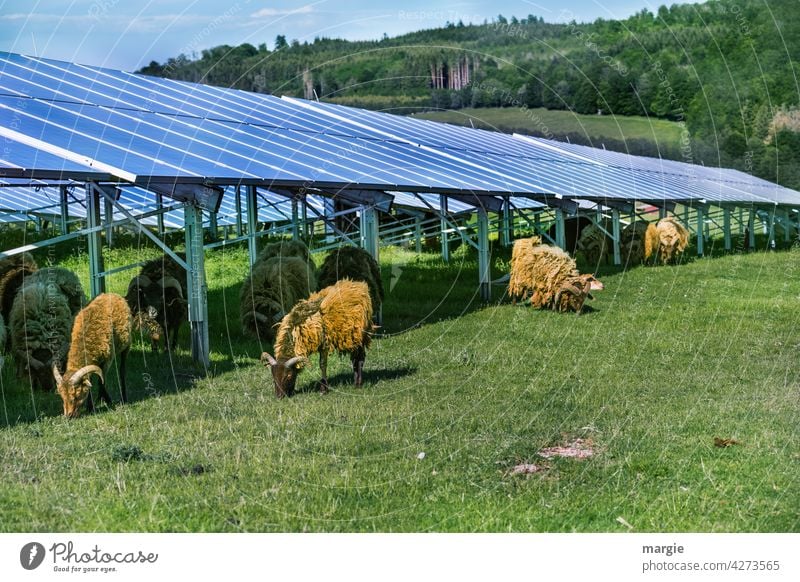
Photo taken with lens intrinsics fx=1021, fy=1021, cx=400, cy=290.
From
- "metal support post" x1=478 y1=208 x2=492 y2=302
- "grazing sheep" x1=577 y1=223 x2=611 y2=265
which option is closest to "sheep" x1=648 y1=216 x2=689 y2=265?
"grazing sheep" x1=577 y1=223 x2=611 y2=265

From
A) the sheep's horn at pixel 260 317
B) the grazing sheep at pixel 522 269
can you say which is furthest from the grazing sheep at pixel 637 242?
the sheep's horn at pixel 260 317

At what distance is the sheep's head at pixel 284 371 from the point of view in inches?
490

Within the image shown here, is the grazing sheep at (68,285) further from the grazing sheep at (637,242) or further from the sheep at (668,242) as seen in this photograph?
the sheep at (668,242)

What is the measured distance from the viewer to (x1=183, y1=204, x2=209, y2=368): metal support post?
50.3 feet

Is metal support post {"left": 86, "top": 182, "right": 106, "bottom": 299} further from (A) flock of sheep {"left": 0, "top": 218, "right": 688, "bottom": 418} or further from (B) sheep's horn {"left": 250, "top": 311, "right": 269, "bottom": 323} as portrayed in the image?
(B) sheep's horn {"left": 250, "top": 311, "right": 269, "bottom": 323}

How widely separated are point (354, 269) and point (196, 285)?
4471mm

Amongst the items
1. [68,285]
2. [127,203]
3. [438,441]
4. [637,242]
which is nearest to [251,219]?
[68,285]

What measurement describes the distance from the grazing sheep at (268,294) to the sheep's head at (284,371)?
3772 mm

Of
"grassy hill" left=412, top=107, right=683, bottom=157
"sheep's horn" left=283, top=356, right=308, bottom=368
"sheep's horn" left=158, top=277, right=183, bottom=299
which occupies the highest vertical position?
"grassy hill" left=412, top=107, right=683, bottom=157

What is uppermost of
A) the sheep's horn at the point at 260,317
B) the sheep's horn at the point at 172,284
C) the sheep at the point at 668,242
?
the sheep's horn at the point at 172,284

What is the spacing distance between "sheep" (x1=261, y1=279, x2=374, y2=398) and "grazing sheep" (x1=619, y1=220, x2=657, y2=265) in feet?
72.4

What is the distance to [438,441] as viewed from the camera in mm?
10219

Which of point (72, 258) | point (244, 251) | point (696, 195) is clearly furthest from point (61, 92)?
point (696, 195)

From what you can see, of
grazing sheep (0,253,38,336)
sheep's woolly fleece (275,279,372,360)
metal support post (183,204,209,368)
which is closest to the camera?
sheep's woolly fleece (275,279,372,360)
